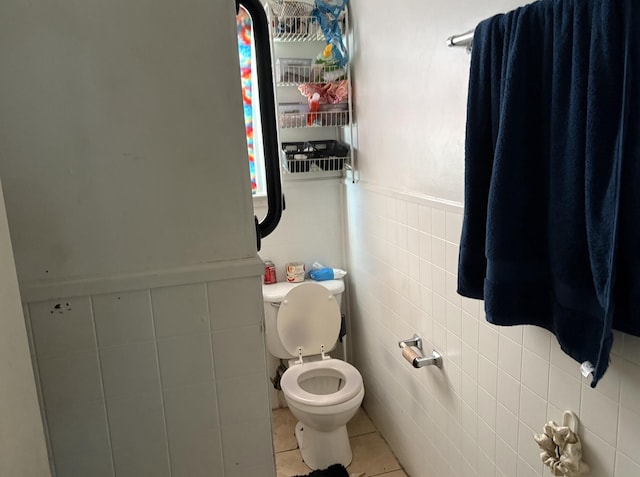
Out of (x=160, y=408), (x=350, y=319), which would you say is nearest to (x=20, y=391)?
(x=160, y=408)

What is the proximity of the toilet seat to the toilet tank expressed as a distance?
144 mm

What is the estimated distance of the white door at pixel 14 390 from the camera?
2.39 ft

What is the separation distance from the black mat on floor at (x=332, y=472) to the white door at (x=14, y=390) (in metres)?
1.69

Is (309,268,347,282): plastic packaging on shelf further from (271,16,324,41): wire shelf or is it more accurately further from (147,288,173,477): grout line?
(147,288,173,477): grout line

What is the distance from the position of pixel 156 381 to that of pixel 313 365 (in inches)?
59.4

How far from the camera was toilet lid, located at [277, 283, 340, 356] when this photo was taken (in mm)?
2527

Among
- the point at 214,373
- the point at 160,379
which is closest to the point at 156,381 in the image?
the point at 160,379

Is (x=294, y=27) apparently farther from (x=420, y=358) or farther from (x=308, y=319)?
(x=420, y=358)

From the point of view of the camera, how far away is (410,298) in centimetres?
208

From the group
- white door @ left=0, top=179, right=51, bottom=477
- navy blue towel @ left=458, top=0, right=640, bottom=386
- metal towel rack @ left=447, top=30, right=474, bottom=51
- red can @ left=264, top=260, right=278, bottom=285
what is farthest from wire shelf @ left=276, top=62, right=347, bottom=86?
white door @ left=0, top=179, right=51, bottom=477

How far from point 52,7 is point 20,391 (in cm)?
67

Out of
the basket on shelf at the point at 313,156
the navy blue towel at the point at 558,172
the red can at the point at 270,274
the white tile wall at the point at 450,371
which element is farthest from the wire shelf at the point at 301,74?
the navy blue towel at the point at 558,172

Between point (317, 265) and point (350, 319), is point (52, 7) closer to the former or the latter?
point (317, 265)

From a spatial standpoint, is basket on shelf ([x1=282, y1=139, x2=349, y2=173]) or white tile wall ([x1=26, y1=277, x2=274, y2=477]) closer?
white tile wall ([x1=26, y1=277, x2=274, y2=477])
